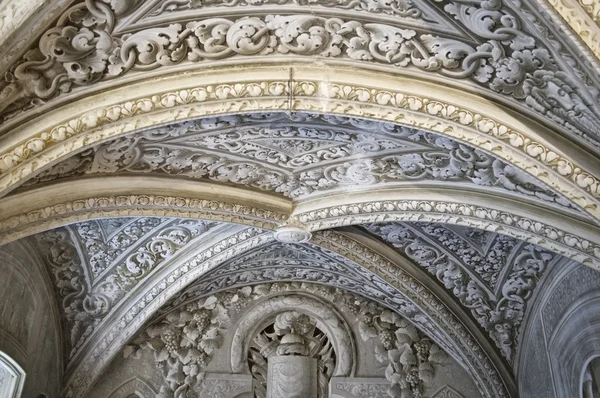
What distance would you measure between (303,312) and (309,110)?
3532 mm

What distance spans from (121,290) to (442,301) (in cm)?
300

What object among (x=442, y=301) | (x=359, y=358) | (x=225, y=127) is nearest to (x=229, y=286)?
(x=359, y=358)

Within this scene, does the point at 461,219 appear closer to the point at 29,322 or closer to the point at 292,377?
the point at 292,377

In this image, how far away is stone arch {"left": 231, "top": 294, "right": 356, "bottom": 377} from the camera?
7461mm

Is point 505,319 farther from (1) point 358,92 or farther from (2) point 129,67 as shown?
(2) point 129,67

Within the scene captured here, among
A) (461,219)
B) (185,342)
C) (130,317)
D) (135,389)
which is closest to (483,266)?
(461,219)

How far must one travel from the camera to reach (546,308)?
6543 millimetres

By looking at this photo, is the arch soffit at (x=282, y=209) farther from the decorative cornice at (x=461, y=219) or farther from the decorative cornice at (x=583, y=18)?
the decorative cornice at (x=583, y=18)

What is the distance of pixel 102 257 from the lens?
6.67 m

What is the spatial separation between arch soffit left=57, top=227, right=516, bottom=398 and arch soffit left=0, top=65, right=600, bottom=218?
2.35 metres

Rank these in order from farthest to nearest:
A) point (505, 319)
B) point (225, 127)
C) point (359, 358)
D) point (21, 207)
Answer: point (359, 358) < point (505, 319) < point (225, 127) < point (21, 207)

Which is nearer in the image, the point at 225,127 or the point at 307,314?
the point at 225,127

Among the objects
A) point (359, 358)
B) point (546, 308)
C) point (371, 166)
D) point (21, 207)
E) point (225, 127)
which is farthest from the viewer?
point (359, 358)

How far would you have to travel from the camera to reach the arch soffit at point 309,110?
14.3 feet
